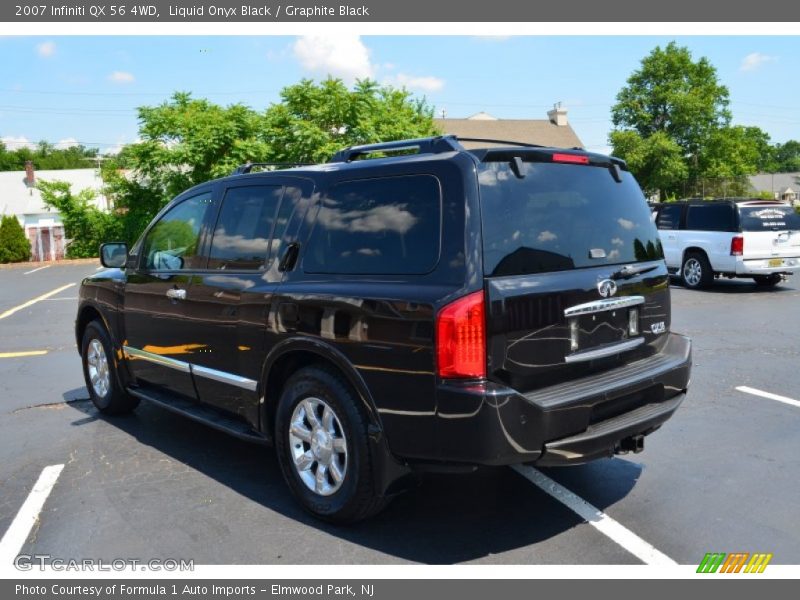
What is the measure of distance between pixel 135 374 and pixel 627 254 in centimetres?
384

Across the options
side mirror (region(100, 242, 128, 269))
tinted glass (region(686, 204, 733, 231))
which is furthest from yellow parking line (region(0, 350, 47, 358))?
tinted glass (region(686, 204, 733, 231))

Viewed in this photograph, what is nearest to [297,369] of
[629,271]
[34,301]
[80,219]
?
[629,271]

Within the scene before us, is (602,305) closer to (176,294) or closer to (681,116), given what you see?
(176,294)

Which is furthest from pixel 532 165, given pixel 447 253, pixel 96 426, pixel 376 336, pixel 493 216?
pixel 96 426

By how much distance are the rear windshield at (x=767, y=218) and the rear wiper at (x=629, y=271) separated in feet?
36.8

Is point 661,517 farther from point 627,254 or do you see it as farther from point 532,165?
point 532,165

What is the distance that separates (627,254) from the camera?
405cm

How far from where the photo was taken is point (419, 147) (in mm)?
3980

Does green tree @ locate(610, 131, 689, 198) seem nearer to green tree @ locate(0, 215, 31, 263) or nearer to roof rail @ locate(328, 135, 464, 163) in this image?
green tree @ locate(0, 215, 31, 263)

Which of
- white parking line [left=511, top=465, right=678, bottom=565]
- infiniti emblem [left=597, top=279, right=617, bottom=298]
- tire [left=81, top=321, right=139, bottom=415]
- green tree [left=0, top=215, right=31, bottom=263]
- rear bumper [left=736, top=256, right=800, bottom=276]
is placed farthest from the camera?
green tree [left=0, top=215, right=31, bottom=263]

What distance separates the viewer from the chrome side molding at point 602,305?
11.6ft

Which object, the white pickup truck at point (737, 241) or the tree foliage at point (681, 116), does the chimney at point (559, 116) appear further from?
the white pickup truck at point (737, 241)

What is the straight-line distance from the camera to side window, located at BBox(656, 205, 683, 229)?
50.5 ft

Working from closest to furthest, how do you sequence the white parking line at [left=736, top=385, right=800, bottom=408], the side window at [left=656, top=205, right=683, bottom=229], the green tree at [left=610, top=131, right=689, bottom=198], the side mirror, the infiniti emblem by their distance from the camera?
the infiniti emblem
the side mirror
the white parking line at [left=736, top=385, right=800, bottom=408]
the side window at [left=656, top=205, right=683, bottom=229]
the green tree at [left=610, top=131, right=689, bottom=198]
